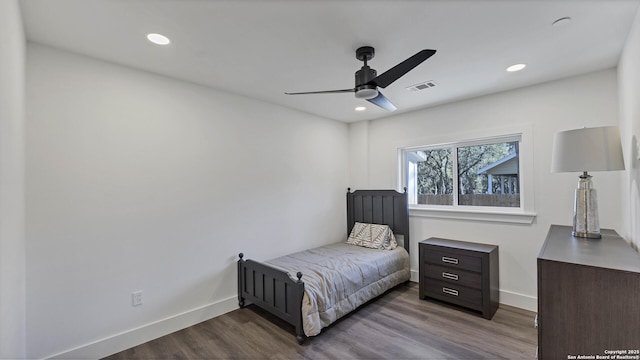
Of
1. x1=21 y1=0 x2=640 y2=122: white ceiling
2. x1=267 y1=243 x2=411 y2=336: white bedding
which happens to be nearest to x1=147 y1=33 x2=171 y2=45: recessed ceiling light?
x1=21 y1=0 x2=640 y2=122: white ceiling

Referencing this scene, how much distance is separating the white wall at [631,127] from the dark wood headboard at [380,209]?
211 cm

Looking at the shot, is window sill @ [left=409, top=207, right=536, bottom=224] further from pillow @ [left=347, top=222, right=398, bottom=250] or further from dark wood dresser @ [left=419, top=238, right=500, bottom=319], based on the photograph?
pillow @ [left=347, top=222, right=398, bottom=250]

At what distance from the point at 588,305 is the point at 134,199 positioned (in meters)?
3.12

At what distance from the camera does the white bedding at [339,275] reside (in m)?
2.55

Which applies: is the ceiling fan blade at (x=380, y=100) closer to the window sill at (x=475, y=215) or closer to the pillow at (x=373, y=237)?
the window sill at (x=475, y=215)

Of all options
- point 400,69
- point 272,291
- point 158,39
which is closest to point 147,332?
point 272,291

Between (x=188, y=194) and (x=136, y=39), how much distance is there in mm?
1413

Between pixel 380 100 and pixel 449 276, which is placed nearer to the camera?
pixel 380 100

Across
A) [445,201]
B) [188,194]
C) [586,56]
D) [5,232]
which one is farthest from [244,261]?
[586,56]

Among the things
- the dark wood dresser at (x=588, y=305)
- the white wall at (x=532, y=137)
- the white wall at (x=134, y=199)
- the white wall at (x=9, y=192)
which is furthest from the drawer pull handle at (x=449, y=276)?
the white wall at (x=9, y=192)

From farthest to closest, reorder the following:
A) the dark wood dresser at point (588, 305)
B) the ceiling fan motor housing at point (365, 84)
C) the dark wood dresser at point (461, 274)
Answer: the dark wood dresser at point (461, 274) → the ceiling fan motor housing at point (365, 84) → the dark wood dresser at point (588, 305)

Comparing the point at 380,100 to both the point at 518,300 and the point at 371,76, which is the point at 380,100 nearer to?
the point at 371,76

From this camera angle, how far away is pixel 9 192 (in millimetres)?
1362

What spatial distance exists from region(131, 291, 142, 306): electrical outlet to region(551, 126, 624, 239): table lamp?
3523 mm
